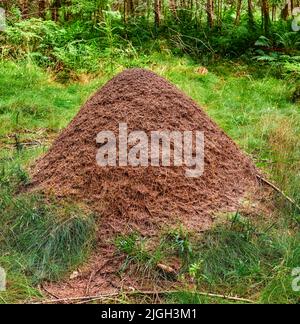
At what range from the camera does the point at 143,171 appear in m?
3.94

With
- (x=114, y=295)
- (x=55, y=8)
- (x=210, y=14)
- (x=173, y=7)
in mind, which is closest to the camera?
(x=114, y=295)

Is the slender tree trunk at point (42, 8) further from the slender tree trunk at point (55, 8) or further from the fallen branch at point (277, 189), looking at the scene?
the fallen branch at point (277, 189)

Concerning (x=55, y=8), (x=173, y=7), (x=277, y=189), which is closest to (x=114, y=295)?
(x=277, y=189)

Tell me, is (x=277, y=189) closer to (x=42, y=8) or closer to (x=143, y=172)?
(x=143, y=172)

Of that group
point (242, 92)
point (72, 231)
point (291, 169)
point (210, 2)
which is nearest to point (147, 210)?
point (72, 231)

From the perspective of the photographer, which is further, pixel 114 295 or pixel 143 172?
pixel 143 172

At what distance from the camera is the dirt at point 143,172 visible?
12.5 ft

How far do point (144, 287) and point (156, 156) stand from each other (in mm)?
1079

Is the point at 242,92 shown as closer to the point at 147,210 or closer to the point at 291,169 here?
the point at 291,169

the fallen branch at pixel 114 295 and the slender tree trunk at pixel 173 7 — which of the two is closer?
the fallen branch at pixel 114 295

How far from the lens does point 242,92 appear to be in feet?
25.1

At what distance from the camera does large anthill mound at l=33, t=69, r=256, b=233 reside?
151 inches

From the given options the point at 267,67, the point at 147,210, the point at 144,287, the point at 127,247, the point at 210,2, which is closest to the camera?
the point at 144,287

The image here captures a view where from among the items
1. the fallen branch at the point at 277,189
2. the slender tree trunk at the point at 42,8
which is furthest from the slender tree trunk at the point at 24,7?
the fallen branch at the point at 277,189
